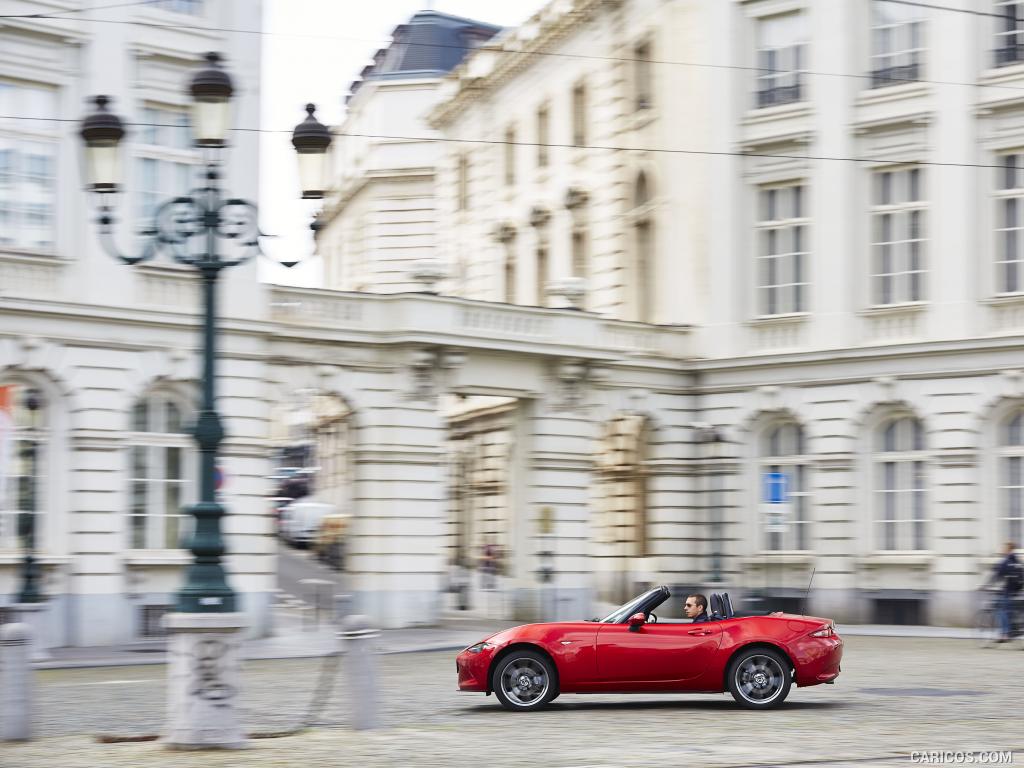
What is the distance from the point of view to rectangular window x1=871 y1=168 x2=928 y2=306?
3578cm

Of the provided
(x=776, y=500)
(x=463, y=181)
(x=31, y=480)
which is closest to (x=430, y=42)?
(x=463, y=181)

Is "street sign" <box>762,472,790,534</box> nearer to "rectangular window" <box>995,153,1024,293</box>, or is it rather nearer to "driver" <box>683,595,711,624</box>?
"rectangular window" <box>995,153,1024,293</box>

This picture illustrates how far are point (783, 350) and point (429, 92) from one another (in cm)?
2695

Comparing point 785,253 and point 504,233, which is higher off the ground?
point 504,233

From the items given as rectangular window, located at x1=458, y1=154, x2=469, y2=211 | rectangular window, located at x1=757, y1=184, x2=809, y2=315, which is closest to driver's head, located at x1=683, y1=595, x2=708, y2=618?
rectangular window, located at x1=757, y1=184, x2=809, y2=315

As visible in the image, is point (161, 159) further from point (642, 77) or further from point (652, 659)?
point (652, 659)

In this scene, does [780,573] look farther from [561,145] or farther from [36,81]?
[36,81]

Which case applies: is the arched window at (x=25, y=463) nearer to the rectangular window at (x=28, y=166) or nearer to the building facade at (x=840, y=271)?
the rectangular window at (x=28, y=166)

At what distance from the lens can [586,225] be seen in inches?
1699

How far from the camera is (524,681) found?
1777cm

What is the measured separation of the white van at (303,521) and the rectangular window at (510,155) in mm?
16629

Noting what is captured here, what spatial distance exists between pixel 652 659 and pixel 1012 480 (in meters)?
18.9

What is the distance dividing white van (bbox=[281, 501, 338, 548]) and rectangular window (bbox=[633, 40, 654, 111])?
23886mm

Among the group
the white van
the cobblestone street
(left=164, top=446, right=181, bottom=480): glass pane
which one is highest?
(left=164, top=446, right=181, bottom=480): glass pane
